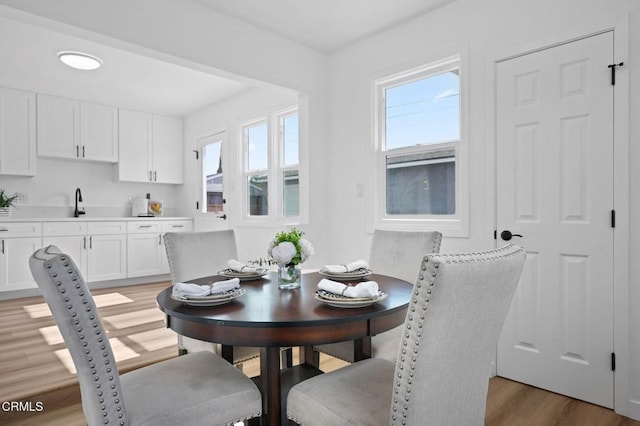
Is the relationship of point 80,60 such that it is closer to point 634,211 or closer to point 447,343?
point 447,343

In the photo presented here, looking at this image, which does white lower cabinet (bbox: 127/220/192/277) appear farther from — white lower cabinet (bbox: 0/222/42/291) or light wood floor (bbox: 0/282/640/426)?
light wood floor (bbox: 0/282/640/426)

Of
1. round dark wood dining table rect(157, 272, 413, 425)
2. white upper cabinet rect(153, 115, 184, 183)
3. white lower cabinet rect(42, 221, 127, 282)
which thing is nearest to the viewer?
round dark wood dining table rect(157, 272, 413, 425)

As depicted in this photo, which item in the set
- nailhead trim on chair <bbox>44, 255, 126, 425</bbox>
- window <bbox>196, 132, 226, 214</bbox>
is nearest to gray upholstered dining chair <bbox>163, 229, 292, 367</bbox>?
nailhead trim on chair <bbox>44, 255, 126, 425</bbox>

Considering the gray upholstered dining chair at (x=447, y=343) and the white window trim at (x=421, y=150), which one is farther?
the white window trim at (x=421, y=150)

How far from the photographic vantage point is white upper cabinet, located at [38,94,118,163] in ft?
16.2

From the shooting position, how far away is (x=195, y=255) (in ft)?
7.57

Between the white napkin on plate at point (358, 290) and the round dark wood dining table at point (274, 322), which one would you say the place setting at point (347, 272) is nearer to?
the round dark wood dining table at point (274, 322)

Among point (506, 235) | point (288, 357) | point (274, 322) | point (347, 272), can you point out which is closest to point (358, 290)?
point (274, 322)

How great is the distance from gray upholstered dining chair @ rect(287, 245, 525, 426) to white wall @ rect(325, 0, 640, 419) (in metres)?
1.49

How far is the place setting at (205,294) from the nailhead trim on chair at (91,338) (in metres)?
0.32

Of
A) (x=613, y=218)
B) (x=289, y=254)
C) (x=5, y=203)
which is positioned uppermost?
(x=5, y=203)

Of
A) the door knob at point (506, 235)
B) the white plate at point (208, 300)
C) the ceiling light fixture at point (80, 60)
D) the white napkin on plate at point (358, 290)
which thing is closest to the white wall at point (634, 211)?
the door knob at point (506, 235)

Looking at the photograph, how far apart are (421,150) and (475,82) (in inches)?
24.7

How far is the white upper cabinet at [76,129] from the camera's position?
4949mm
